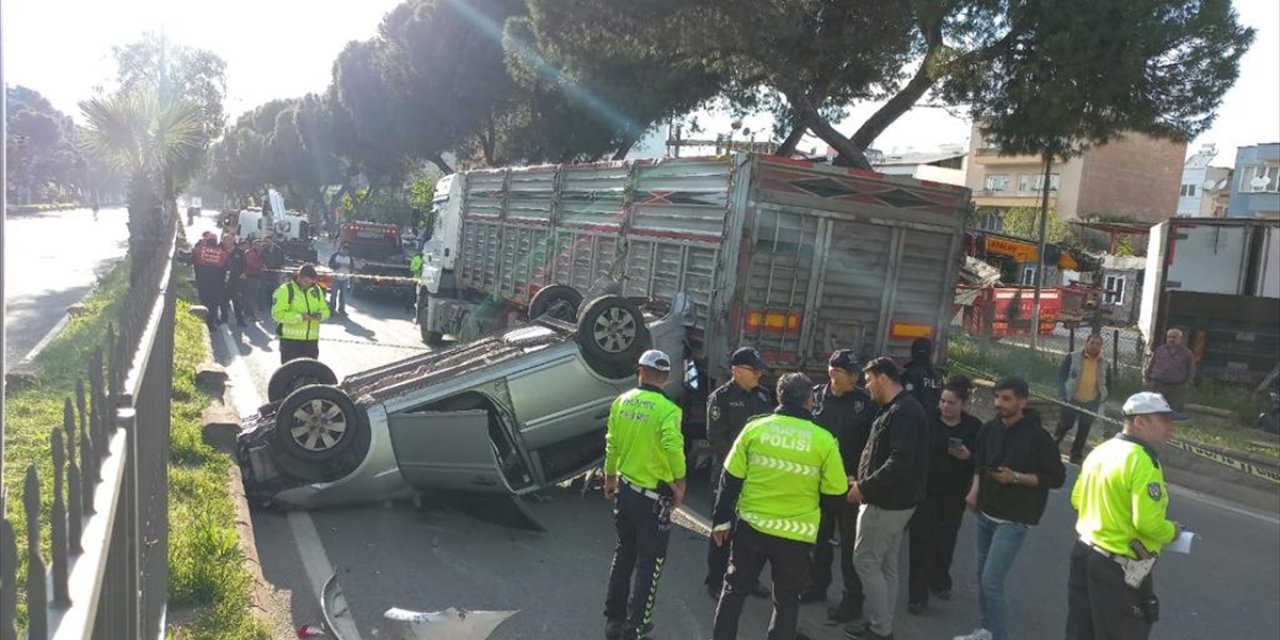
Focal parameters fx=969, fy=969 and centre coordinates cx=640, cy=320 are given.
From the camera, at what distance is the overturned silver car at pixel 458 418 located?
22.4ft

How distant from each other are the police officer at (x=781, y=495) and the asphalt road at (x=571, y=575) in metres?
0.84

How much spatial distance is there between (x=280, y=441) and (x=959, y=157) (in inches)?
2193

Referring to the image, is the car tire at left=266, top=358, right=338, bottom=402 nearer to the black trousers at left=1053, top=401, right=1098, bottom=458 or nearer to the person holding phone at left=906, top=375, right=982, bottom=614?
the person holding phone at left=906, top=375, right=982, bottom=614

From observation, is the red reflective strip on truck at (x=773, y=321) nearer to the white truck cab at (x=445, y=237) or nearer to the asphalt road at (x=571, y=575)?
the asphalt road at (x=571, y=575)

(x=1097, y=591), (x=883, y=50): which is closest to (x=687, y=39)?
(x=883, y=50)

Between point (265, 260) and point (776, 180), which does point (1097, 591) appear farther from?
point (265, 260)

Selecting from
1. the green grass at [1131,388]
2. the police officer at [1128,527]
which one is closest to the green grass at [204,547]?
the police officer at [1128,527]

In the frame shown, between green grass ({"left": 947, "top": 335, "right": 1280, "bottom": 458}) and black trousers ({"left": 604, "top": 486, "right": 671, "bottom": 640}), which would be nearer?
black trousers ({"left": 604, "top": 486, "right": 671, "bottom": 640})

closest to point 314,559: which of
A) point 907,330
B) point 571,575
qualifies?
point 571,575

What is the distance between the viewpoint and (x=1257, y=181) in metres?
44.1

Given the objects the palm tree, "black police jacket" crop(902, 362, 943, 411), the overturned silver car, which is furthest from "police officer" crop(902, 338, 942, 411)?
the palm tree

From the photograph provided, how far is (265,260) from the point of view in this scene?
18.8 meters

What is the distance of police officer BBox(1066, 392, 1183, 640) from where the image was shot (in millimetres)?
4273

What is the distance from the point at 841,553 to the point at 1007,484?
126 cm
